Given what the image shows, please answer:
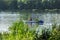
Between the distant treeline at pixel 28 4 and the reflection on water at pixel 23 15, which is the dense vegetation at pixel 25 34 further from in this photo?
the reflection on water at pixel 23 15

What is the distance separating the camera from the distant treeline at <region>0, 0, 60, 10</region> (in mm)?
3183

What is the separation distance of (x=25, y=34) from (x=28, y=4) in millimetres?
805

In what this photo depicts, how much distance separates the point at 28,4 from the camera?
11.1 ft

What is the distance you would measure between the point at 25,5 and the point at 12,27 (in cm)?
65

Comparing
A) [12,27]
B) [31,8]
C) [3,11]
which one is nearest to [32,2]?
[31,8]

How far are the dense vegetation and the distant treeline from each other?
491mm

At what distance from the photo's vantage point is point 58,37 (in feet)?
9.09

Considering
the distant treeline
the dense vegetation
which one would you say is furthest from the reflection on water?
the dense vegetation

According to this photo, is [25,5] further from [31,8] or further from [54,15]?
[54,15]

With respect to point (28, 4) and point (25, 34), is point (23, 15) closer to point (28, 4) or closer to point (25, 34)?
point (28, 4)

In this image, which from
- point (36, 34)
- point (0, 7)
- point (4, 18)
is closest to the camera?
point (36, 34)

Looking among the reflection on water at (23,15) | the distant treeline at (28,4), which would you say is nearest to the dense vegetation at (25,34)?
the distant treeline at (28,4)

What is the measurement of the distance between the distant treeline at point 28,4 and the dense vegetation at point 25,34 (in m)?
0.49

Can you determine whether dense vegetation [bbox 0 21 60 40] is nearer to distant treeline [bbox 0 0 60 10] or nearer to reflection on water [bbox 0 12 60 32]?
distant treeline [bbox 0 0 60 10]
